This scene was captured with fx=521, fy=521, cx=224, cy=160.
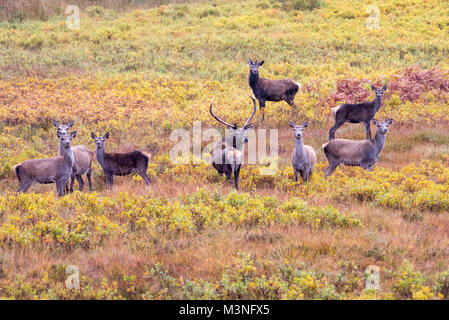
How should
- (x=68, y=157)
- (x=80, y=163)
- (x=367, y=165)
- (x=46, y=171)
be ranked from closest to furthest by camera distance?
(x=46, y=171) → (x=68, y=157) → (x=80, y=163) → (x=367, y=165)

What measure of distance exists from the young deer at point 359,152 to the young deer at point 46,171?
5769 mm

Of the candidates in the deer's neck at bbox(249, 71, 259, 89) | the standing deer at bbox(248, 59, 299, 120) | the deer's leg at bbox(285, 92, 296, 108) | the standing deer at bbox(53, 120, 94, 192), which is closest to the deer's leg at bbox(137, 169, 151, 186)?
the standing deer at bbox(53, 120, 94, 192)

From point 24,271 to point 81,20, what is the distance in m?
31.4

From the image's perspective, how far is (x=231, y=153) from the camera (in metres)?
11.6

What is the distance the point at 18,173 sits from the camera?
10.6 metres

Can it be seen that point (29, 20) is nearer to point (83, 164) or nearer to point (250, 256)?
point (83, 164)

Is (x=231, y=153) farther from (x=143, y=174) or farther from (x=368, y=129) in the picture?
(x=368, y=129)

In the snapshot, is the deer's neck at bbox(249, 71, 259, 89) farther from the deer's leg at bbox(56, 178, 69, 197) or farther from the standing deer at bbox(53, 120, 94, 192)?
the deer's leg at bbox(56, 178, 69, 197)

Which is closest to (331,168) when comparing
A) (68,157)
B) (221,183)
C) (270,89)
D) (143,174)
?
(221,183)

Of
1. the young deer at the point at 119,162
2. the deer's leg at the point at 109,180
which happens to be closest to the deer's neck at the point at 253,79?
the young deer at the point at 119,162

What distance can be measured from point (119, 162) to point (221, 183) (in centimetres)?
232

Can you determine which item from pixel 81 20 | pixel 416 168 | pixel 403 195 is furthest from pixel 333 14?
pixel 403 195

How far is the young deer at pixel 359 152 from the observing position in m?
12.0

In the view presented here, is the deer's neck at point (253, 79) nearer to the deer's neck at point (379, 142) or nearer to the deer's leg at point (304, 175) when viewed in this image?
the deer's neck at point (379, 142)
